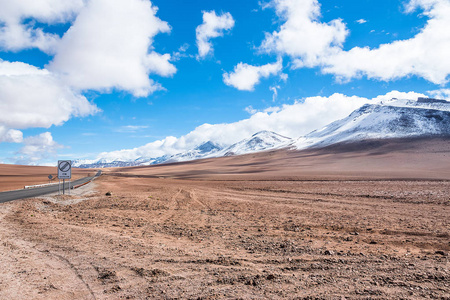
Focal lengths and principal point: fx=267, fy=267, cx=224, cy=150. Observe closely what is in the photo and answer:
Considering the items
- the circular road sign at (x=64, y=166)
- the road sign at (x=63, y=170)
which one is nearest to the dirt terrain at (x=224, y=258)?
the road sign at (x=63, y=170)

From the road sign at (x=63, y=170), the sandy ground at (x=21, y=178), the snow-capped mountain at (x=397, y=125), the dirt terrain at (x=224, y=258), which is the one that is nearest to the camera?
the dirt terrain at (x=224, y=258)

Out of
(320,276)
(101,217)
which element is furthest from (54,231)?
(320,276)

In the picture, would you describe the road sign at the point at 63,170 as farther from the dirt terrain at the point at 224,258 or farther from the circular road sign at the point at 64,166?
the dirt terrain at the point at 224,258

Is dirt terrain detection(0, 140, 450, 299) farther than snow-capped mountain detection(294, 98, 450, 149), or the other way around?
snow-capped mountain detection(294, 98, 450, 149)

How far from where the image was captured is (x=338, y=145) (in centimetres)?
13775

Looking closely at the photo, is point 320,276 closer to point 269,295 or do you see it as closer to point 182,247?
point 269,295

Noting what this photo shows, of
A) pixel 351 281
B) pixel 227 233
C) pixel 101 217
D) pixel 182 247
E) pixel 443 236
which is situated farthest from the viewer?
pixel 101 217

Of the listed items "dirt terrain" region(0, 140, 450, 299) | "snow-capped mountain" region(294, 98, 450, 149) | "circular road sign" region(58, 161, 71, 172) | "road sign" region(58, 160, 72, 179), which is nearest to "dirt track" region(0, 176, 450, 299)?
"dirt terrain" region(0, 140, 450, 299)

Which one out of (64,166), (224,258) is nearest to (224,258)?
(224,258)

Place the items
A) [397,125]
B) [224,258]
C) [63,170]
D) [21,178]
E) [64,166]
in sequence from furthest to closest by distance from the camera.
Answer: [397,125] → [21,178] → [64,166] → [63,170] → [224,258]

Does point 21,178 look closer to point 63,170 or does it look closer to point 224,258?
point 63,170

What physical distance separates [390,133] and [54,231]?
156m

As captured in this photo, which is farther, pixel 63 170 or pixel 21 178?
pixel 21 178

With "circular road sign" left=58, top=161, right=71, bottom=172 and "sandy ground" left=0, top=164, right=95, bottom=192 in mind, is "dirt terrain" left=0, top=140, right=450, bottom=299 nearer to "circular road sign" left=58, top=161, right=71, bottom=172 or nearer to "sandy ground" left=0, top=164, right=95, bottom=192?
"circular road sign" left=58, top=161, right=71, bottom=172
